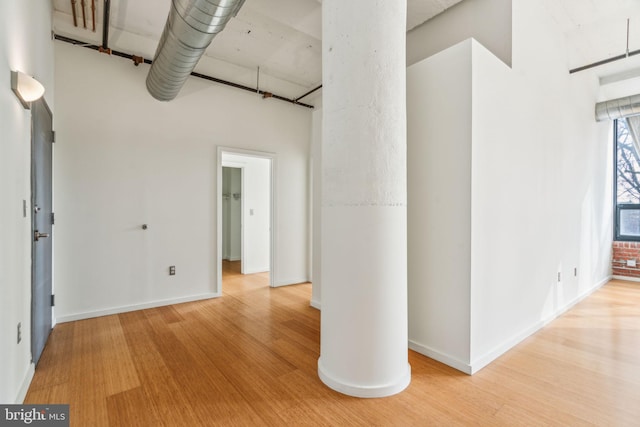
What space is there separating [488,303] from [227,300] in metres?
3.03

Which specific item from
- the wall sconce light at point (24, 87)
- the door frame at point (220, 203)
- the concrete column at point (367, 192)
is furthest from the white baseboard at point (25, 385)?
the door frame at point (220, 203)

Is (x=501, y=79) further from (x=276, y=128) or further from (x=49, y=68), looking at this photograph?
(x=49, y=68)

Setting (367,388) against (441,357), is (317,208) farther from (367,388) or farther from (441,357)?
(367,388)

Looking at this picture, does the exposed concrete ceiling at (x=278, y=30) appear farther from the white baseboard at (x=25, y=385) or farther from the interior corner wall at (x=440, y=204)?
the white baseboard at (x=25, y=385)

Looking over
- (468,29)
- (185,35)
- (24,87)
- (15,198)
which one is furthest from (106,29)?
(468,29)

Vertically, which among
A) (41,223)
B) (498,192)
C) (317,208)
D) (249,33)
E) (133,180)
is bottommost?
(41,223)

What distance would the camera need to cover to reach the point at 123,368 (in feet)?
7.27

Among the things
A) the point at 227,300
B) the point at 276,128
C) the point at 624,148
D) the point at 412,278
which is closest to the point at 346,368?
the point at 412,278

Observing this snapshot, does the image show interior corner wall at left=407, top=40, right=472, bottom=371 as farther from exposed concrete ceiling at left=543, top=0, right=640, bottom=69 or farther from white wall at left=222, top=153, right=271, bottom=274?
white wall at left=222, top=153, right=271, bottom=274

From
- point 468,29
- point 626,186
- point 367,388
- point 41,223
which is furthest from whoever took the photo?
point 626,186

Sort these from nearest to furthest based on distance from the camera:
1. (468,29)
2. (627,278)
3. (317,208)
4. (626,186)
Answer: (468,29)
(317,208)
(627,278)
(626,186)

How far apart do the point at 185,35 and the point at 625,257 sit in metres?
7.15

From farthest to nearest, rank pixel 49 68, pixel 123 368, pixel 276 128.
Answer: pixel 276 128
pixel 49 68
pixel 123 368

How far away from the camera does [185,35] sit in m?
2.31
